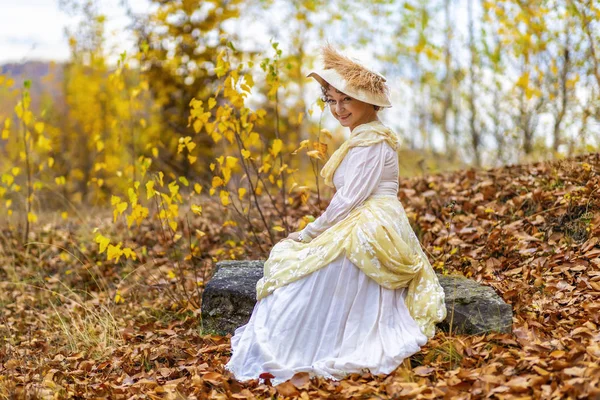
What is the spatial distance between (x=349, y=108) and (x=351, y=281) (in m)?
1.02

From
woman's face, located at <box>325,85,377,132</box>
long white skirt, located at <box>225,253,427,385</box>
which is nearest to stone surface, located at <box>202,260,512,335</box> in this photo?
long white skirt, located at <box>225,253,427,385</box>

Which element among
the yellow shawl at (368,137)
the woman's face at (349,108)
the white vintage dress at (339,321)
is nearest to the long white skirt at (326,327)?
the white vintage dress at (339,321)

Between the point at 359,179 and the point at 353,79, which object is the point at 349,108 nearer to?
the point at 353,79

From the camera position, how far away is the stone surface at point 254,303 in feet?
12.2

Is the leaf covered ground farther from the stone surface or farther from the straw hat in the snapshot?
the straw hat

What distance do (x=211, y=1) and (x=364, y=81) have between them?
7.19 m

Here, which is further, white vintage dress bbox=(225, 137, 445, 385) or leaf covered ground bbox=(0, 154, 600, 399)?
white vintage dress bbox=(225, 137, 445, 385)

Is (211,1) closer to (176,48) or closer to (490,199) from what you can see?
(176,48)

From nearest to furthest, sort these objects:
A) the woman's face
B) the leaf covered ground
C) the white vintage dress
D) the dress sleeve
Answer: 1. the leaf covered ground
2. the white vintage dress
3. the dress sleeve
4. the woman's face

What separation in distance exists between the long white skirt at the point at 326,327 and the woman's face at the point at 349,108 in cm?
85

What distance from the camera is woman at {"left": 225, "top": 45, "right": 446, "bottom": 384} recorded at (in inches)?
137

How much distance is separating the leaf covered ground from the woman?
0.12 meters

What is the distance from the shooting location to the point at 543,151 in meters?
8.89

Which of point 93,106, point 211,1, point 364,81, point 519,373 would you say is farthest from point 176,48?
point 519,373
